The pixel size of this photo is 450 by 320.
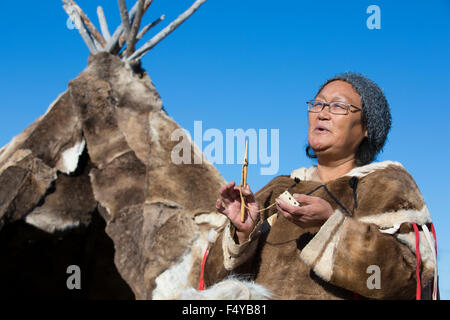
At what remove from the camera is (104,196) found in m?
4.77

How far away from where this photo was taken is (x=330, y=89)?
257cm

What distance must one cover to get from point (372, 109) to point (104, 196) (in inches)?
117

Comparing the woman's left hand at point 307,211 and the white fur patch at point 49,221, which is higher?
the woman's left hand at point 307,211

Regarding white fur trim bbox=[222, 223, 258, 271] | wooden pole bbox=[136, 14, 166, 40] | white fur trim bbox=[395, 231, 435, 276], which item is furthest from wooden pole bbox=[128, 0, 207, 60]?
white fur trim bbox=[395, 231, 435, 276]

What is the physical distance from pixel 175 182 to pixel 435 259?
287 cm

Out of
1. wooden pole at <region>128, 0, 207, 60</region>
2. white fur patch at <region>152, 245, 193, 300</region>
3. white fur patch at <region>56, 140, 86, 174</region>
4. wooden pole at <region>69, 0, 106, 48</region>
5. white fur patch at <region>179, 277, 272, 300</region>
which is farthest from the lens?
wooden pole at <region>69, 0, 106, 48</region>

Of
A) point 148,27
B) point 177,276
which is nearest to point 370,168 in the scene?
point 177,276

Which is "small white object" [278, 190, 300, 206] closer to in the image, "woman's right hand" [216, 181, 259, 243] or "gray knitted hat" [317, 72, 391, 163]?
"woman's right hand" [216, 181, 259, 243]

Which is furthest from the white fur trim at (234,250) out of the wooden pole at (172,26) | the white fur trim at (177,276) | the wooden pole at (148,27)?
the wooden pole at (148,27)

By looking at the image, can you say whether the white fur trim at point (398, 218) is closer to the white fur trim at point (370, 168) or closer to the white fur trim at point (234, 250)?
the white fur trim at point (370, 168)

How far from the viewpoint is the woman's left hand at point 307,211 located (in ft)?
6.49

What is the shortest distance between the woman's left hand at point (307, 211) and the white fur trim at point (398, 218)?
0.23 metres

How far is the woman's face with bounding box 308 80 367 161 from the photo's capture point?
246 centimetres

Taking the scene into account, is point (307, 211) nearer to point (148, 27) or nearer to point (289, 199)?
point (289, 199)
